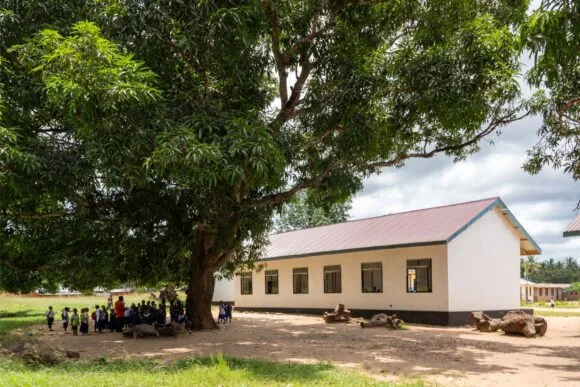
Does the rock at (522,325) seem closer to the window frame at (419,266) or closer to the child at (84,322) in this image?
the window frame at (419,266)

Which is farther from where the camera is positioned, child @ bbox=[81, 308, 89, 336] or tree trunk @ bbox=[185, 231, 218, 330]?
child @ bbox=[81, 308, 89, 336]

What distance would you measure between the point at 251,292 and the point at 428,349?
68.6 feet

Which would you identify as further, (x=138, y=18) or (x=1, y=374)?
(x=138, y=18)

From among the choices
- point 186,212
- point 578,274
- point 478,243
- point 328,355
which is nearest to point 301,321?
point 478,243

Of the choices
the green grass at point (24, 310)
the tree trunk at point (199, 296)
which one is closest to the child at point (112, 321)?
the tree trunk at point (199, 296)

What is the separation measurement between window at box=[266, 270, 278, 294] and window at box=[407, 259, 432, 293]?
10.3m

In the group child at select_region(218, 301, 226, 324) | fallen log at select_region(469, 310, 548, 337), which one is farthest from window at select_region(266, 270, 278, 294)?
fallen log at select_region(469, 310, 548, 337)

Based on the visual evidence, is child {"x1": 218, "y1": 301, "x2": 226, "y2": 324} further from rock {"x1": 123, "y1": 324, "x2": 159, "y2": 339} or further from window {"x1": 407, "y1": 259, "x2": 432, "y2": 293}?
window {"x1": 407, "y1": 259, "x2": 432, "y2": 293}

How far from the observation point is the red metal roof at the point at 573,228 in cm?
1694

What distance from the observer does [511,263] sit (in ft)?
79.5

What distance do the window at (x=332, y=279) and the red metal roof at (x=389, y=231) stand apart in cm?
115

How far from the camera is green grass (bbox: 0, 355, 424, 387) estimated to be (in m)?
8.38

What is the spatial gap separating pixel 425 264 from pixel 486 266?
246 cm

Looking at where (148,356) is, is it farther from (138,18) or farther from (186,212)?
(138,18)
